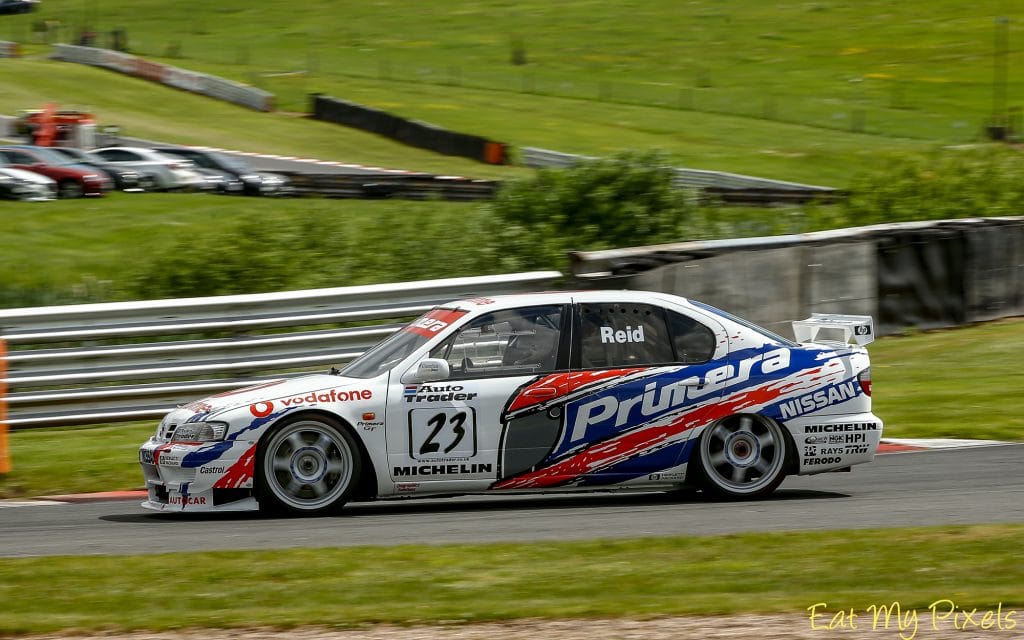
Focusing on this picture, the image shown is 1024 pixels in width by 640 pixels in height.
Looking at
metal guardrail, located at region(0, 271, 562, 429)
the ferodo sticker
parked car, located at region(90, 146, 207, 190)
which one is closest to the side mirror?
the ferodo sticker

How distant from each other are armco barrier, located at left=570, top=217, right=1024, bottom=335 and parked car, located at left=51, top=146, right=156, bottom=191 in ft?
66.0

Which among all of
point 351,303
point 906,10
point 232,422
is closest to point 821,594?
point 232,422

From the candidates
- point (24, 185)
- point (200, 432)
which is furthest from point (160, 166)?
point (200, 432)

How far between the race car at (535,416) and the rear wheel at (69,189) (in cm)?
2268

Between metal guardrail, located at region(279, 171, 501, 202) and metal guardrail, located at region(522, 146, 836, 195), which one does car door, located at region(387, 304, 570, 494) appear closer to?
metal guardrail, located at region(279, 171, 501, 202)

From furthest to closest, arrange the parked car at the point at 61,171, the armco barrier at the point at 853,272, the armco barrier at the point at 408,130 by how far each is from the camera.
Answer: the armco barrier at the point at 408,130
the parked car at the point at 61,171
the armco barrier at the point at 853,272

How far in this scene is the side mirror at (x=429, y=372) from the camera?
8.67 metres

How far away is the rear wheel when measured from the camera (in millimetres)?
30141

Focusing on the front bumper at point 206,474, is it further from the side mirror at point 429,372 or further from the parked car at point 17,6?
the parked car at point 17,6

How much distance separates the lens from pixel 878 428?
30.4 feet

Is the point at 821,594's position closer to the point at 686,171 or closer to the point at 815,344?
the point at 815,344

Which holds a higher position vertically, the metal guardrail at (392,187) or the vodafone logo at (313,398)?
the metal guardrail at (392,187)
